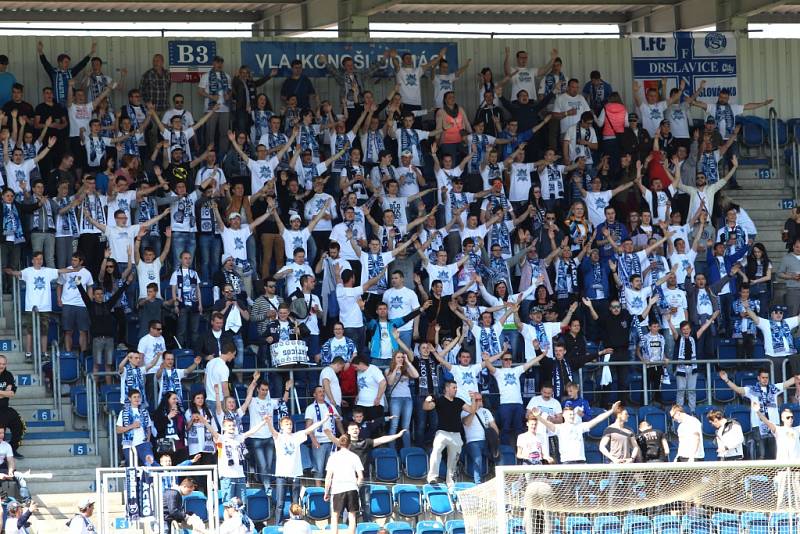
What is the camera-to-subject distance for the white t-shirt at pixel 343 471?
1983cm

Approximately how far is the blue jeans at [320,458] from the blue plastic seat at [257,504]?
97cm

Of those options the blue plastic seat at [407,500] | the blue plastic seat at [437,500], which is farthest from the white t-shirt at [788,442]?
the blue plastic seat at [407,500]

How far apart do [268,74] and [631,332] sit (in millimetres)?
7813

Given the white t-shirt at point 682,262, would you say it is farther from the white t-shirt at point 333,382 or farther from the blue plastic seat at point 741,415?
the white t-shirt at point 333,382

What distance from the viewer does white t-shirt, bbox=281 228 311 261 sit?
24078 millimetres

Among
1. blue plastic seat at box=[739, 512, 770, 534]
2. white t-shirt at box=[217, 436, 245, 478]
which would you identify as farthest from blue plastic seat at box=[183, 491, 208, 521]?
blue plastic seat at box=[739, 512, 770, 534]

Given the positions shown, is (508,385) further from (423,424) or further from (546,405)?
(423,424)

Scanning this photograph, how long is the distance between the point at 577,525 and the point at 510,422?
5.26m

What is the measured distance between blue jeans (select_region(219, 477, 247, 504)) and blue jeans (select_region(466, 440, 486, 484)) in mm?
3152

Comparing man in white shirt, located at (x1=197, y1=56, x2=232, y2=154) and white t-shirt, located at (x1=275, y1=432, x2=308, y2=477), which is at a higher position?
man in white shirt, located at (x1=197, y1=56, x2=232, y2=154)

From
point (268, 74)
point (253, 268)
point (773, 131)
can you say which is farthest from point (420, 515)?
point (773, 131)

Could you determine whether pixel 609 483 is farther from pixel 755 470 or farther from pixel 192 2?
pixel 192 2

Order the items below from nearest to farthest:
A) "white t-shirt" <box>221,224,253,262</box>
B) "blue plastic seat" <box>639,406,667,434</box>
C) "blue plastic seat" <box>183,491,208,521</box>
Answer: "blue plastic seat" <box>183,491,208,521</box> < "blue plastic seat" <box>639,406,667,434</box> < "white t-shirt" <box>221,224,253,262</box>

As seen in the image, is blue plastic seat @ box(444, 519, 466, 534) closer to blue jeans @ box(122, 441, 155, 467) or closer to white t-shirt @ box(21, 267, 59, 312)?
blue jeans @ box(122, 441, 155, 467)
